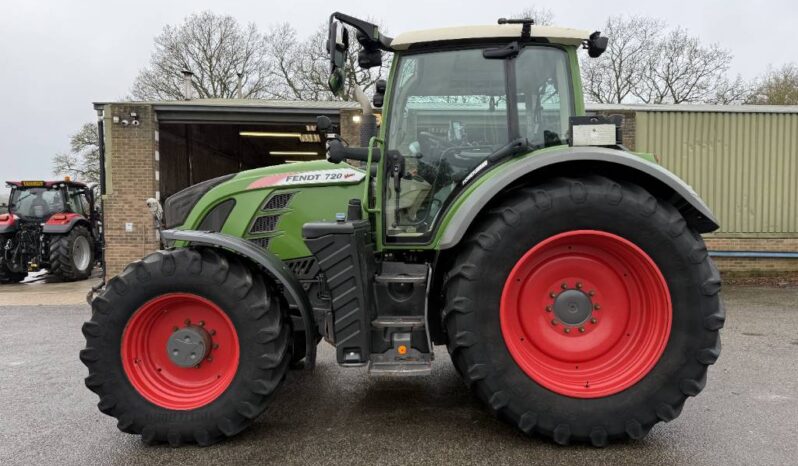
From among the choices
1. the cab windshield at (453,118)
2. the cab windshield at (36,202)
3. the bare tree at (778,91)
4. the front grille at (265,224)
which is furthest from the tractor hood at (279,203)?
the bare tree at (778,91)

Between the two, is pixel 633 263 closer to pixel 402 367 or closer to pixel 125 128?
pixel 402 367

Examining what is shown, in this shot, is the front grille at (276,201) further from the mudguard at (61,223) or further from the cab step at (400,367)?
the mudguard at (61,223)

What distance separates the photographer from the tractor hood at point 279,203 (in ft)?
11.1

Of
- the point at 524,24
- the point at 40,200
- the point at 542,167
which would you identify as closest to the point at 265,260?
the point at 542,167

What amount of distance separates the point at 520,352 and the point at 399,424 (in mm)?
895

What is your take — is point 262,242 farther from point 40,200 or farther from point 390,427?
point 40,200

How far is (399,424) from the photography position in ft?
10.3

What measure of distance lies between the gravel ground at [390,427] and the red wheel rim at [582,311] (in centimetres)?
44

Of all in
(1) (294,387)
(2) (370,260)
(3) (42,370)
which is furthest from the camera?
(3) (42,370)

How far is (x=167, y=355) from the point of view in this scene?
297 centimetres

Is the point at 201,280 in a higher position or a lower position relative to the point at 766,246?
higher

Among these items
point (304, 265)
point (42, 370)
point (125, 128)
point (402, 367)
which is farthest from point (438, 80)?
point (125, 128)

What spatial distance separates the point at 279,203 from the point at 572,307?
1.93 meters

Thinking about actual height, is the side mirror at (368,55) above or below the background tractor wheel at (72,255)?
above
